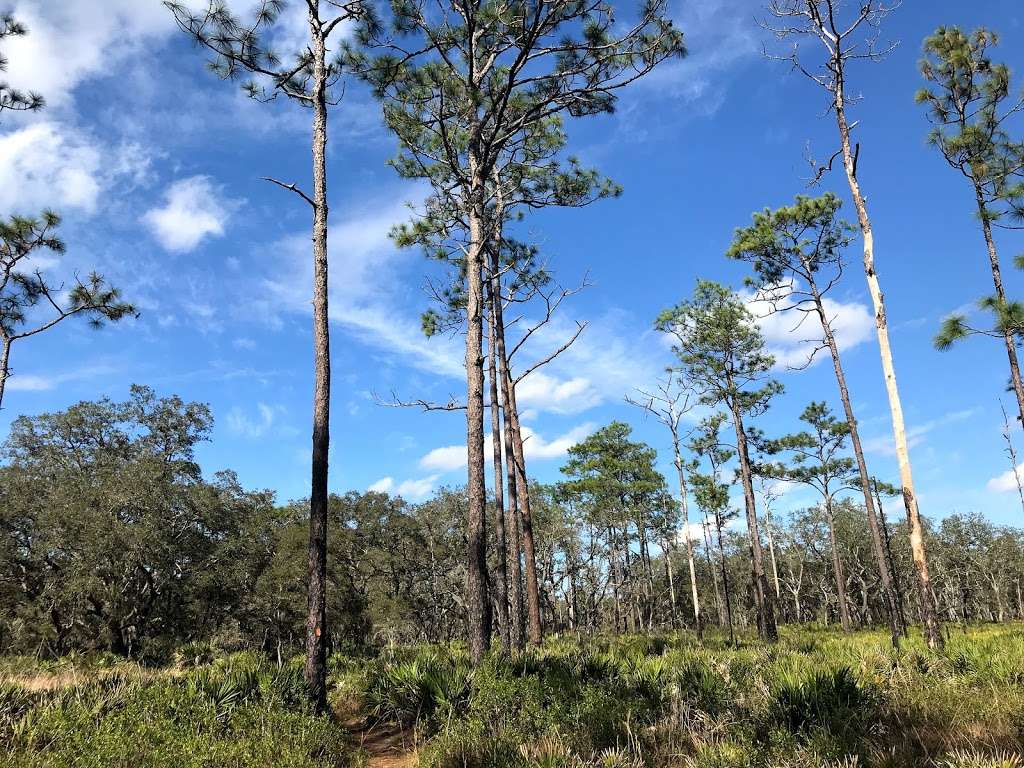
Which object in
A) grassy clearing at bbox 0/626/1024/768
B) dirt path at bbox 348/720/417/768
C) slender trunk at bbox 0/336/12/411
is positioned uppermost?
slender trunk at bbox 0/336/12/411

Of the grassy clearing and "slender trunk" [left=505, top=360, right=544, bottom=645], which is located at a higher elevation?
"slender trunk" [left=505, top=360, right=544, bottom=645]

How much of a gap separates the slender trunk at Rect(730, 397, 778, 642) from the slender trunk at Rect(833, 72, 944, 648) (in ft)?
26.5

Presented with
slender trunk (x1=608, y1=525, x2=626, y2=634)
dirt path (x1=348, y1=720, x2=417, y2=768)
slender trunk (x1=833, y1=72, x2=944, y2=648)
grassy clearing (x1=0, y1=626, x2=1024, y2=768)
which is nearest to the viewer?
grassy clearing (x1=0, y1=626, x2=1024, y2=768)

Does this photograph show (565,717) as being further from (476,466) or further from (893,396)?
(893,396)

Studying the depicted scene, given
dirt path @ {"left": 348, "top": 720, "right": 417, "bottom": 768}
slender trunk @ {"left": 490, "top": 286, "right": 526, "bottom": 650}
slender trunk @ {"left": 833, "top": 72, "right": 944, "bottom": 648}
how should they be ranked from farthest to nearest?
slender trunk @ {"left": 490, "top": 286, "right": 526, "bottom": 650}, slender trunk @ {"left": 833, "top": 72, "right": 944, "bottom": 648}, dirt path @ {"left": 348, "top": 720, "right": 417, "bottom": 768}

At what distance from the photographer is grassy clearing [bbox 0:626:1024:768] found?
520cm

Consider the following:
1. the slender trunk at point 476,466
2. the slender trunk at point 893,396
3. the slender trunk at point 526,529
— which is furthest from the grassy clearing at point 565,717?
the slender trunk at point 526,529

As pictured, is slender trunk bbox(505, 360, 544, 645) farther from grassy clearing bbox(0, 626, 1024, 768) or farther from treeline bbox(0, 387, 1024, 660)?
grassy clearing bbox(0, 626, 1024, 768)

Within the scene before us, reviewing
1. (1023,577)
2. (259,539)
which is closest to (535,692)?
(259,539)

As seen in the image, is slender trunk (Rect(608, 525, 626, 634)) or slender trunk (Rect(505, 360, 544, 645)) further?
slender trunk (Rect(608, 525, 626, 634))

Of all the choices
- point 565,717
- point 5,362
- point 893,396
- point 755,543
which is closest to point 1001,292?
point 893,396

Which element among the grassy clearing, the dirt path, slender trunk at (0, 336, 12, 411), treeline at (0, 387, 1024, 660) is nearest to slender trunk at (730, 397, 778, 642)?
treeline at (0, 387, 1024, 660)

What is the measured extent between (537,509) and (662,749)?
35694 millimetres

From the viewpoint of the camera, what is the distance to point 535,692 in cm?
732
